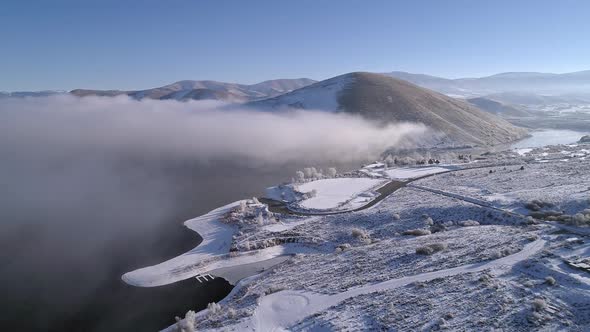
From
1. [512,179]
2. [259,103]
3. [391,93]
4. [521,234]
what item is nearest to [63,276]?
[521,234]

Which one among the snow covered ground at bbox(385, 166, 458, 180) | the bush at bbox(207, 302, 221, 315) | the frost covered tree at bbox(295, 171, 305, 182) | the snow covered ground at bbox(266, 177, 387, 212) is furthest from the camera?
the snow covered ground at bbox(385, 166, 458, 180)

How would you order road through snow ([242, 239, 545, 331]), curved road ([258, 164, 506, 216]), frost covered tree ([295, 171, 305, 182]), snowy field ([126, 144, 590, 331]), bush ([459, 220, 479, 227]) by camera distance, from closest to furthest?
snowy field ([126, 144, 590, 331]), road through snow ([242, 239, 545, 331]), bush ([459, 220, 479, 227]), curved road ([258, 164, 506, 216]), frost covered tree ([295, 171, 305, 182])

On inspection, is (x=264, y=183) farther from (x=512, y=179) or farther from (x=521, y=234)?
(x=521, y=234)

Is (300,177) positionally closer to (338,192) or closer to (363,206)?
(338,192)

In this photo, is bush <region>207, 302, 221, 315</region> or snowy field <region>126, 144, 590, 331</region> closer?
snowy field <region>126, 144, 590, 331</region>

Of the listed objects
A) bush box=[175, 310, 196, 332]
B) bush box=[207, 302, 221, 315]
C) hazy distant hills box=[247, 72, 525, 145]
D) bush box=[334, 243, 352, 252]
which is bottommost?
bush box=[207, 302, 221, 315]

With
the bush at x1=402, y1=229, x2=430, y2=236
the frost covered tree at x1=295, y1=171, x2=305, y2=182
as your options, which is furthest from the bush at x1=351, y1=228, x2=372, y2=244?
the frost covered tree at x1=295, y1=171, x2=305, y2=182

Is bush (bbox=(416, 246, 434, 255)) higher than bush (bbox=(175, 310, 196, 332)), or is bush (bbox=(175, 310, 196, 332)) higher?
bush (bbox=(416, 246, 434, 255))

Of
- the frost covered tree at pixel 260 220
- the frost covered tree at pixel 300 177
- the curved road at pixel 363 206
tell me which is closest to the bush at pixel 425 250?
the curved road at pixel 363 206

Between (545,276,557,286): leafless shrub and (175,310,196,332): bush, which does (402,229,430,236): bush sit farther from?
(175,310,196,332): bush
